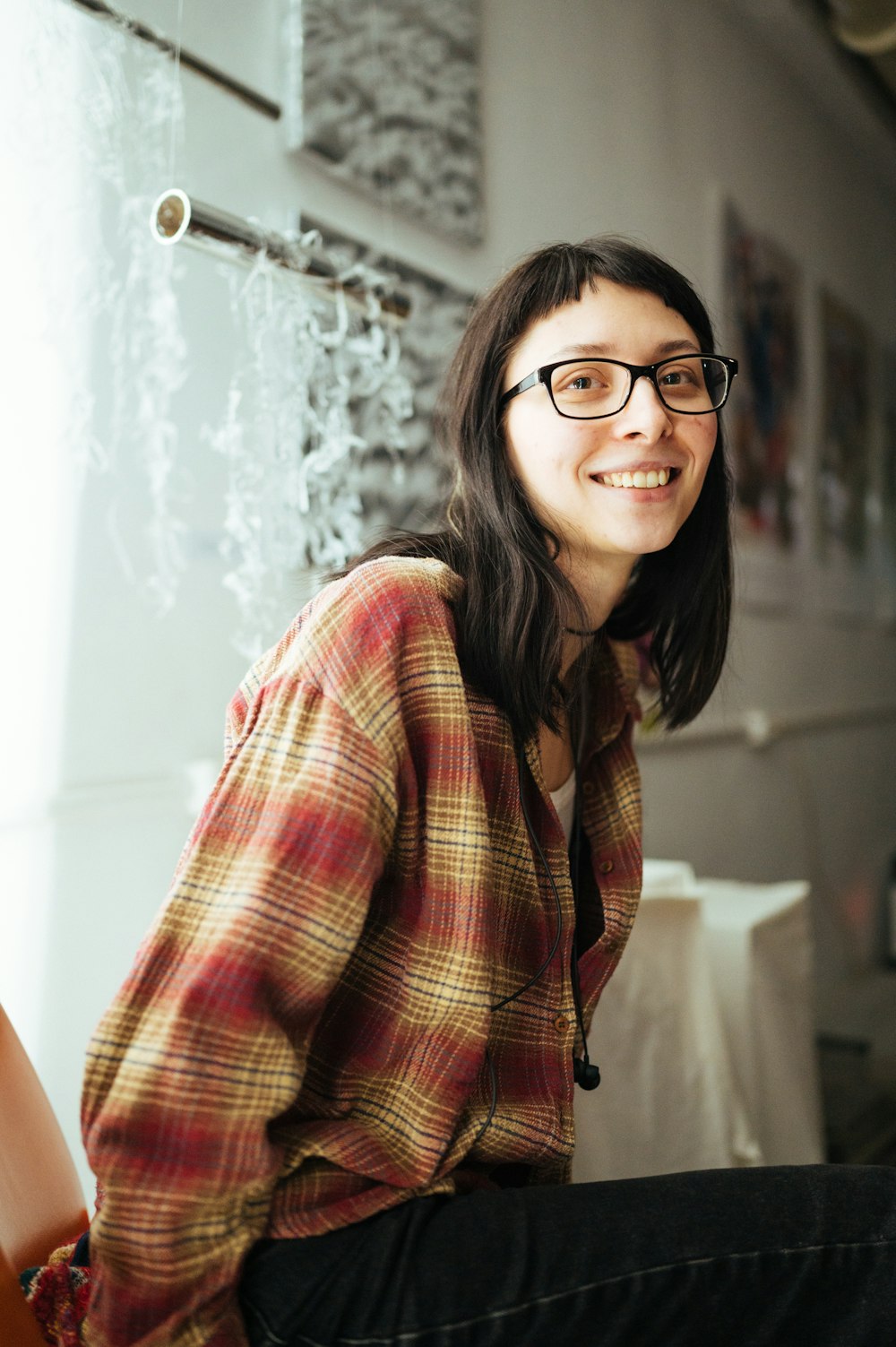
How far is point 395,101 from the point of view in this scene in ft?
6.25

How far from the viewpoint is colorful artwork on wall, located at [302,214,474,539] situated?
1791 millimetres

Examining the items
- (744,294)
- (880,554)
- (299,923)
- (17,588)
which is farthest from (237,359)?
(880,554)

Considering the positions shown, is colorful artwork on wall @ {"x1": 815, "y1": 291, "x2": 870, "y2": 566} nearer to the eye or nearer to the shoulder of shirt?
the eye

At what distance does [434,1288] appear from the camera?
2.48 feet

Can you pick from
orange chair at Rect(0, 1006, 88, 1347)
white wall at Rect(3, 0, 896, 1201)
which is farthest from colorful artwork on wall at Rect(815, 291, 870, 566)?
orange chair at Rect(0, 1006, 88, 1347)

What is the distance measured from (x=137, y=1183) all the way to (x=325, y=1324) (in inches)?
6.6

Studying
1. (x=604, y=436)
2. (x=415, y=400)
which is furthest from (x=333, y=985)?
(x=415, y=400)

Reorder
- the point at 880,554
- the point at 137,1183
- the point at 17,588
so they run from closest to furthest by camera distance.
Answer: the point at 137,1183
the point at 17,588
the point at 880,554

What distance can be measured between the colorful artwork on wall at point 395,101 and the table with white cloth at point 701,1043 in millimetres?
1283

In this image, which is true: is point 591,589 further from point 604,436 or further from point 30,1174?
point 30,1174

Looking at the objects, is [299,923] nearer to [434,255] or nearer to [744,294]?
[434,255]

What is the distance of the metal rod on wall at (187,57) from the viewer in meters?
1.33

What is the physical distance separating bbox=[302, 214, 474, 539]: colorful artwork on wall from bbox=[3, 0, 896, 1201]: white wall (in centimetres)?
5

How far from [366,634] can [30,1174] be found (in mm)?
505
